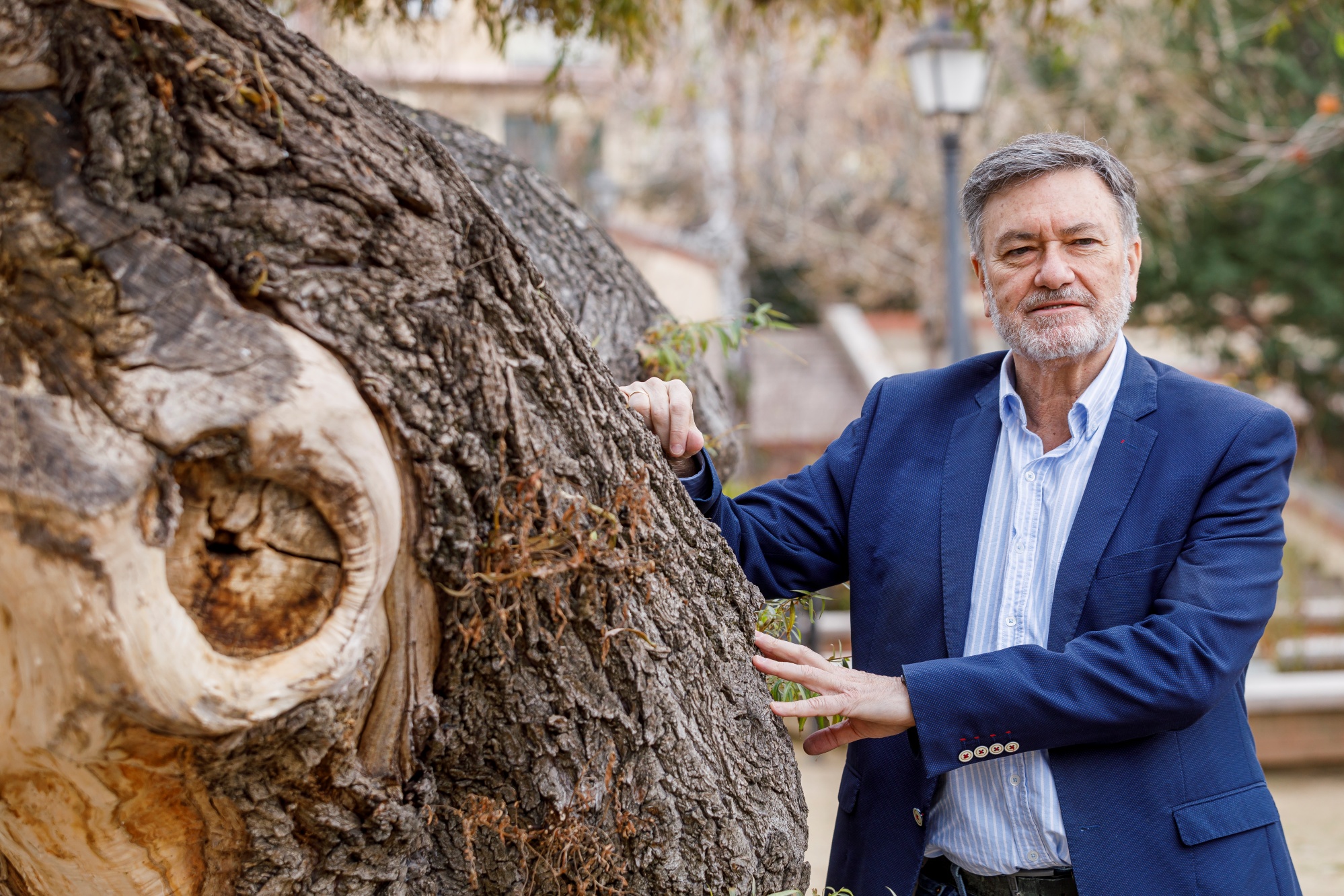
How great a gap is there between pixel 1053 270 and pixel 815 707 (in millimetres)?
983

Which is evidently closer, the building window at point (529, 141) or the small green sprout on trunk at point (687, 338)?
the small green sprout on trunk at point (687, 338)

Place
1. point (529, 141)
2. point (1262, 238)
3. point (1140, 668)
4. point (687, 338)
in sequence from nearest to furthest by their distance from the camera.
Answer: point (1140, 668)
point (687, 338)
point (1262, 238)
point (529, 141)

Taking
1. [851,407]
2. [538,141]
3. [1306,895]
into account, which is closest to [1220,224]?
[851,407]

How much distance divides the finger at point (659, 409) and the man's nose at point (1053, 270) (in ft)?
2.62

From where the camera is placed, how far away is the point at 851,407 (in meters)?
14.9

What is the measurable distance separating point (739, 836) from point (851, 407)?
13.2 m

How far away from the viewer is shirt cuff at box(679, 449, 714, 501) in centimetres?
213

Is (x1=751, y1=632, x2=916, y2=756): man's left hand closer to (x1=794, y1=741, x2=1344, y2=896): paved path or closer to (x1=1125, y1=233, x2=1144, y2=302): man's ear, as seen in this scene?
(x1=1125, y1=233, x2=1144, y2=302): man's ear

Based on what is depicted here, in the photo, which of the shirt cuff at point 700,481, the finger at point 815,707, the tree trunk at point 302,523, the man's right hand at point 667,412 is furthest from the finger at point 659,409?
the finger at point 815,707

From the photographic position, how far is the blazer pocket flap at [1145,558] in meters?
2.05

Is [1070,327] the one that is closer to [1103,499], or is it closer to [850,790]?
[1103,499]

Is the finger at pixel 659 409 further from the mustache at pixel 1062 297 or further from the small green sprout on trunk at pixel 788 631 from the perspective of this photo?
the mustache at pixel 1062 297

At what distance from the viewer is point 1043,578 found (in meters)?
2.15

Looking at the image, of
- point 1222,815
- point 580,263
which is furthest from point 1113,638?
point 580,263
